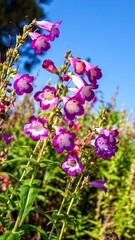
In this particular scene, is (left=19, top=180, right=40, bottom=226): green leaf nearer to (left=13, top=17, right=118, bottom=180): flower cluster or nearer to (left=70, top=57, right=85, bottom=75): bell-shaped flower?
(left=13, top=17, right=118, bottom=180): flower cluster

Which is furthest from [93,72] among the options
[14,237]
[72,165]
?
[14,237]

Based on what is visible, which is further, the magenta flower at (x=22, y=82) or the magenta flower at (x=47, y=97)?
the magenta flower at (x=22, y=82)

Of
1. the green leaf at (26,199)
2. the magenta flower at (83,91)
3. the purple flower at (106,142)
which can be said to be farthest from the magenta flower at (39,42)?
the green leaf at (26,199)

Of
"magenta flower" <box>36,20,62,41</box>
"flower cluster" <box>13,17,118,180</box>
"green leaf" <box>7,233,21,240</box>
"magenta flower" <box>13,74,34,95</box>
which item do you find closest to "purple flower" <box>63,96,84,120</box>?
"flower cluster" <box>13,17,118,180</box>

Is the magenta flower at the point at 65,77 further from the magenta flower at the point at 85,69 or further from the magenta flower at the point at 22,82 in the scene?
the magenta flower at the point at 22,82

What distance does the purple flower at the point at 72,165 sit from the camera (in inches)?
101

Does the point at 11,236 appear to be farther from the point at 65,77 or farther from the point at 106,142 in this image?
the point at 65,77

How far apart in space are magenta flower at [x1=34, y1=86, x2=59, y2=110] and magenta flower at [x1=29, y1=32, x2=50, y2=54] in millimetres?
223

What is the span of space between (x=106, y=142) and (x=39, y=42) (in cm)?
66

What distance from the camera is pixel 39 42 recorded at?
7.79ft

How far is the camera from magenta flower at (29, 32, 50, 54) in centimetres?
237

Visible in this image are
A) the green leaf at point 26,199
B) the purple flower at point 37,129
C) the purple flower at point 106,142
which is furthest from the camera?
the purple flower at point 106,142

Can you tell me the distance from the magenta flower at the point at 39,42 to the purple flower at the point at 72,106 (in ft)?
1.12

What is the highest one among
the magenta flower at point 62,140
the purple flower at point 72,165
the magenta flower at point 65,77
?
the magenta flower at point 65,77
